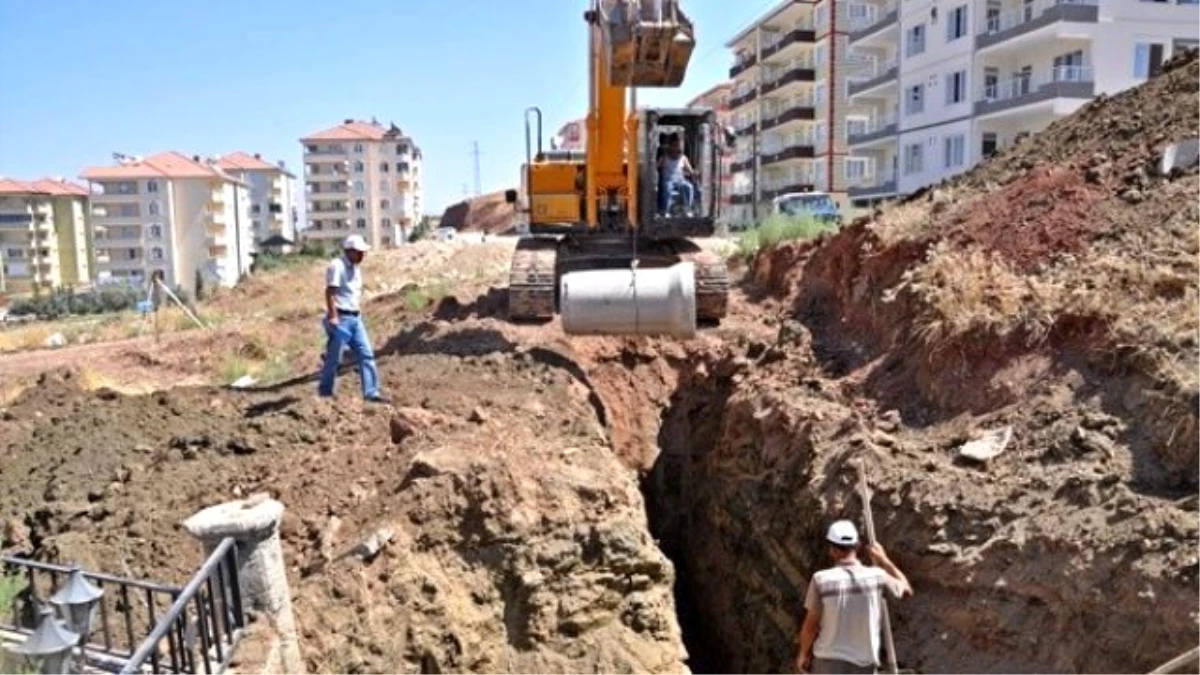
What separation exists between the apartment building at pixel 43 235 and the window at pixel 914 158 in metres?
63.7

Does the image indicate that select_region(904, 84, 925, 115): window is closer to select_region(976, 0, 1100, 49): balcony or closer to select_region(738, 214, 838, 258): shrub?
select_region(976, 0, 1100, 49): balcony

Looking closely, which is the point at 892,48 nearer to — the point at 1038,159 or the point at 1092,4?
the point at 1092,4

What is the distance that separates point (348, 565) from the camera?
5988 millimetres

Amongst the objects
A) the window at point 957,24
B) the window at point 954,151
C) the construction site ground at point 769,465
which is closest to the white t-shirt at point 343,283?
the construction site ground at point 769,465

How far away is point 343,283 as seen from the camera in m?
8.58

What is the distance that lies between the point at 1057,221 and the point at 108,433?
9.14 meters

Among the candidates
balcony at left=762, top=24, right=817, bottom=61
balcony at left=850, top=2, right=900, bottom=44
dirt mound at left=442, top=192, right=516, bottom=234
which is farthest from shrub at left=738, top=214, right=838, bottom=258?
dirt mound at left=442, top=192, right=516, bottom=234

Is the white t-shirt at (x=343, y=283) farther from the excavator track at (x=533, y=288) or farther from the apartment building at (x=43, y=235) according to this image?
the apartment building at (x=43, y=235)

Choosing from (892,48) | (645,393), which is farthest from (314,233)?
(645,393)

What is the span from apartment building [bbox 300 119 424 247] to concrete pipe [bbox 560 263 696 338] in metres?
82.5

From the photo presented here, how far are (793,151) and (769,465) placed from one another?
151 ft

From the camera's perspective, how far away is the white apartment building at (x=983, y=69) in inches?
1147

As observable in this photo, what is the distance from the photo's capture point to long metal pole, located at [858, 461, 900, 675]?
571 centimetres

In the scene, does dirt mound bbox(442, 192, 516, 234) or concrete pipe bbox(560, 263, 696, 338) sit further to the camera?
dirt mound bbox(442, 192, 516, 234)
